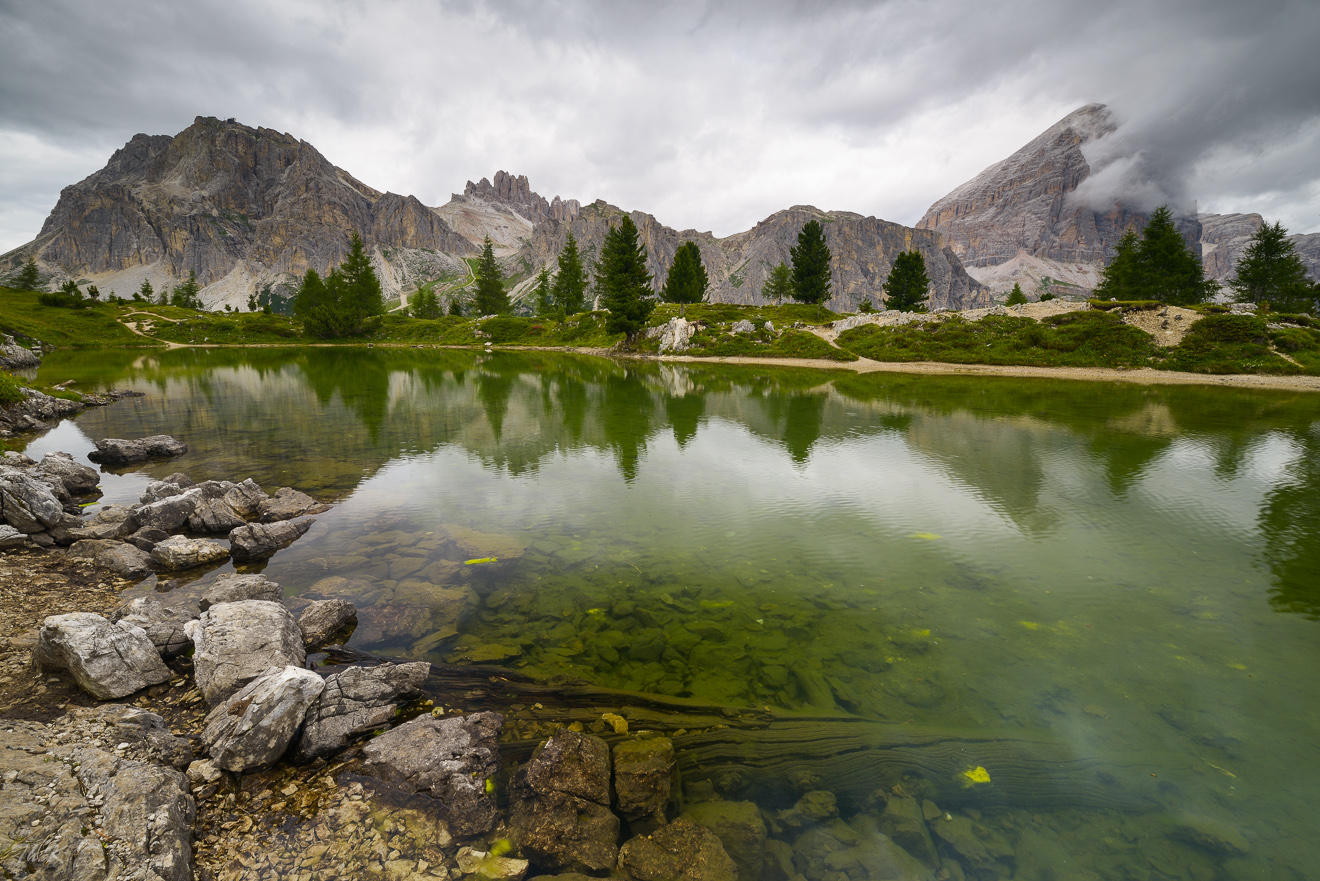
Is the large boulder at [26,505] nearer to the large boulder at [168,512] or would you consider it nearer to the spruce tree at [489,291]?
the large boulder at [168,512]

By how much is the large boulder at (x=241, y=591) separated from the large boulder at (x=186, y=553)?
6.55ft

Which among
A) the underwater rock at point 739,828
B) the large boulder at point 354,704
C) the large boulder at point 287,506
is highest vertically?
the large boulder at point 287,506

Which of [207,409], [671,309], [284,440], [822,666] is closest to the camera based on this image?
[822,666]

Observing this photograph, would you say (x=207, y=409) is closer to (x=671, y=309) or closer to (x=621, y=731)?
(x=621, y=731)

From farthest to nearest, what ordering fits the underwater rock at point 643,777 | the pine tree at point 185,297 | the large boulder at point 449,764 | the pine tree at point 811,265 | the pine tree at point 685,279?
1. the pine tree at point 185,297
2. the pine tree at point 685,279
3. the pine tree at point 811,265
4. the underwater rock at point 643,777
5. the large boulder at point 449,764

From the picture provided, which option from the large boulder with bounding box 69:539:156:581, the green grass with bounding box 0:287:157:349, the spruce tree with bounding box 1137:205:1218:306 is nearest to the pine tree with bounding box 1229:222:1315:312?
the spruce tree with bounding box 1137:205:1218:306

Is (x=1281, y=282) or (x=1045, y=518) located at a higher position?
(x=1281, y=282)

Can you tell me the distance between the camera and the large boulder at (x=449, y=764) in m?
5.54

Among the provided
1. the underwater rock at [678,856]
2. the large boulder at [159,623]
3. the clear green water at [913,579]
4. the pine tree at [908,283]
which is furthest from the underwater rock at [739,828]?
the pine tree at [908,283]

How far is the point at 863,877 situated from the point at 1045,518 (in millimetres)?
13502

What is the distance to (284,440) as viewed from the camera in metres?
22.7

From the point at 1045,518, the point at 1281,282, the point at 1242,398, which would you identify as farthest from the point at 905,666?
the point at 1281,282

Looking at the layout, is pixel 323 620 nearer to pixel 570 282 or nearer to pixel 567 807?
pixel 567 807


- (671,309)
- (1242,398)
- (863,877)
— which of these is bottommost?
(863,877)
